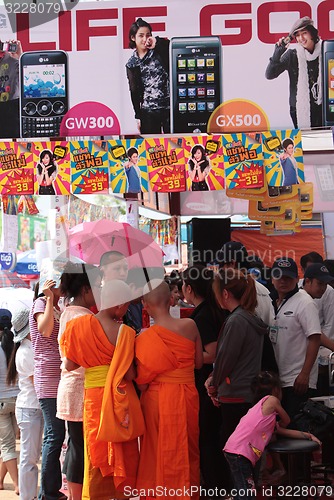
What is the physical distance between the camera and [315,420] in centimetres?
458

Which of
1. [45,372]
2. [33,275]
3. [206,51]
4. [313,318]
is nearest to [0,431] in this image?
[45,372]

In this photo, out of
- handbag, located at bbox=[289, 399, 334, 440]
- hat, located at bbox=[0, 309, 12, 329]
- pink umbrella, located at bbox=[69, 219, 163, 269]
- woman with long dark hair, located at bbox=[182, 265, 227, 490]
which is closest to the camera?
handbag, located at bbox=[289, 399, 334, 440]

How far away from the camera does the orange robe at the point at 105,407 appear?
411 cm

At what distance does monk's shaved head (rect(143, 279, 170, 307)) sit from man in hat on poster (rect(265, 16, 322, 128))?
1.23 metres

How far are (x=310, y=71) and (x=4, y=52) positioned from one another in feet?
5.96

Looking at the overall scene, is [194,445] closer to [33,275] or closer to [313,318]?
[313,318]

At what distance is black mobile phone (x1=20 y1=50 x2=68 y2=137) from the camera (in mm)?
4375

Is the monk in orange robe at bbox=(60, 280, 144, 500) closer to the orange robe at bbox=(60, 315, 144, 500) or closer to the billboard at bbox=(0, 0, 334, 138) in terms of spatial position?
the orange robe at bbox=(60, 315, 144, 500)

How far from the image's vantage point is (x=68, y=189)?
16.0ft

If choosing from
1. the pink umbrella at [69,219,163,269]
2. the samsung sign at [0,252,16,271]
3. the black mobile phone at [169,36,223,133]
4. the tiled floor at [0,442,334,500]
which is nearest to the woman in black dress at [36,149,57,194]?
the pink umbrella at [69,219,163,269]

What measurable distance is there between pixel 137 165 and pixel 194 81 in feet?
2.59

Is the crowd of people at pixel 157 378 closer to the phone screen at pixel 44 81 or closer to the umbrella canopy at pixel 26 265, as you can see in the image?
the phone screen at pixel 44 81

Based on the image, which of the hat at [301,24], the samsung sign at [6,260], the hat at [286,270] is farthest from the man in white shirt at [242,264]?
the samsung sign at [6,260]

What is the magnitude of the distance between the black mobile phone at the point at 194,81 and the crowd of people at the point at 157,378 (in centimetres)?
97
